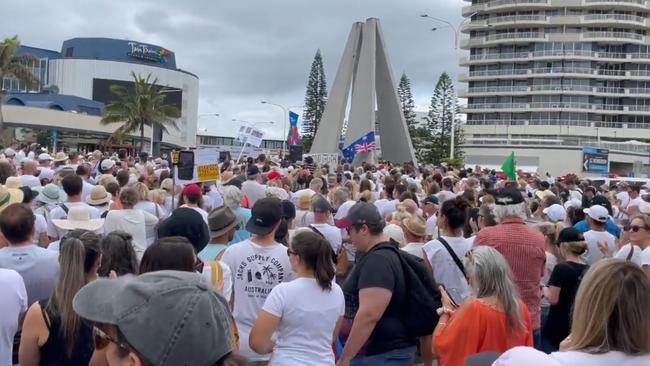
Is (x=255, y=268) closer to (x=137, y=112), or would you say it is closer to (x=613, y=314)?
(x=613, y=314)

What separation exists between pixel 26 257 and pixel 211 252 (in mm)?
1405

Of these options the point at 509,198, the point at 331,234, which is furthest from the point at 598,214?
the point at 331,234

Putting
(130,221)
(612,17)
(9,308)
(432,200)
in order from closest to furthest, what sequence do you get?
(9,308), (130,221), (432,200), (612,17)

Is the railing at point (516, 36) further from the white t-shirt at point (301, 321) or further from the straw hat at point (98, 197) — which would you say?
the white t-shirt at point (301, 321)

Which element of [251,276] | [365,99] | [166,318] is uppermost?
[365,99]

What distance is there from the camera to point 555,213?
9625 mm

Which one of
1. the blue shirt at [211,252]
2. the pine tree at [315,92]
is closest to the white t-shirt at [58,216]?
the blue shirt at [211,252]

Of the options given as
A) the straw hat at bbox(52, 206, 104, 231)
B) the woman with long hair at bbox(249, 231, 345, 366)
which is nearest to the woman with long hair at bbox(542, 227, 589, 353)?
the woman with long hair at bbox(249, 231, 345, 366)

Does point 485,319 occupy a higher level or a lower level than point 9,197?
lower

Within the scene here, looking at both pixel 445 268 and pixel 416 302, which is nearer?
pixel 416 302

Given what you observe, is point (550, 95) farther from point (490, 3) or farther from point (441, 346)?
point (441, 346)

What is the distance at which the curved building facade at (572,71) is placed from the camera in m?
85.6

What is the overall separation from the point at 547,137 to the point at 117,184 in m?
82.9

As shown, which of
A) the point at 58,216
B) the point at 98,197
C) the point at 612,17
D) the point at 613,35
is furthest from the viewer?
the point at 613,35
